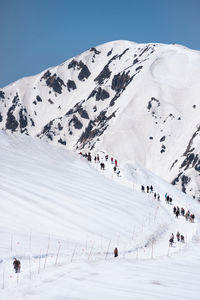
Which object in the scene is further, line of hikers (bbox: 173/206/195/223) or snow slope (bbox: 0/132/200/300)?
line of hikers (bbox: 173/206/195/223)

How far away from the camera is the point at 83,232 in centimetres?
2762

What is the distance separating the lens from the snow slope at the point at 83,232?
14375 mm

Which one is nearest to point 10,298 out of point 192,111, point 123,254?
point 123,254

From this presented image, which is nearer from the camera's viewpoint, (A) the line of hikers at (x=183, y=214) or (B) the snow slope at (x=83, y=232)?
(B) the snow slope at (x=83, y=232)

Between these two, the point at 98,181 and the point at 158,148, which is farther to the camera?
the point at 158,148

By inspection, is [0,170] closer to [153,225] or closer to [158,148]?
[153,225]

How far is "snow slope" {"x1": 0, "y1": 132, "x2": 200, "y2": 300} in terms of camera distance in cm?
1438

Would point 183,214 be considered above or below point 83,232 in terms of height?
above

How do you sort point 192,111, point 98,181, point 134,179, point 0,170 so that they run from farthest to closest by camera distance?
point 192,111, point 134,179, point 98,181, point 0,170

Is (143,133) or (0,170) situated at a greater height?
(143,133)

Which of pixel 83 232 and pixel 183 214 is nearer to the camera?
pixel 83 232

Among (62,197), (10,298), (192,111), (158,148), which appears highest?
(192,111)

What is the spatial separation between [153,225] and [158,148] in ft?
500

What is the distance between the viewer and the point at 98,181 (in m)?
44.3
